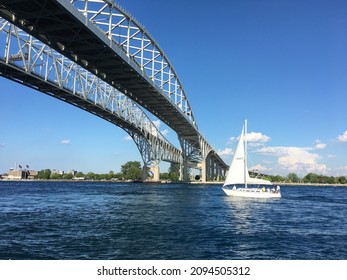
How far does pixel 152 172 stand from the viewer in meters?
134

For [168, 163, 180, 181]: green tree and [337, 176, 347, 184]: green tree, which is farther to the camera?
[337, 176, 347, 184]: green tree

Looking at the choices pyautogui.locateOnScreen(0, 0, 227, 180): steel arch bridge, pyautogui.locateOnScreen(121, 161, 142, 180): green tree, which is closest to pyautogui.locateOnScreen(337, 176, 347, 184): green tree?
pyautogui.locateOnScreen(121, 161, 142, 180): green tree

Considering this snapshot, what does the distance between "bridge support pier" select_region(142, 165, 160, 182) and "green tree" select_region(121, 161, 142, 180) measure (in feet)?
104

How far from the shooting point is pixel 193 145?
127 meters

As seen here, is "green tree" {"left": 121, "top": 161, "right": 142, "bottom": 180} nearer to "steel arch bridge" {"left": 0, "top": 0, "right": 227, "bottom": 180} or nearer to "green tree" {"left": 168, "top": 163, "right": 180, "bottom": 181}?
"green tree" {"left": 168, "top": 163, "right": 180, "bottom": 181}

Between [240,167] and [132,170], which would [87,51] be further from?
[132,170]

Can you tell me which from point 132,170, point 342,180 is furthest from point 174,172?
point 342,180

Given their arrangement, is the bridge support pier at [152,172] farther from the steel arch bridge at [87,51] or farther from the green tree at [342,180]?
the green tree at [342,180]

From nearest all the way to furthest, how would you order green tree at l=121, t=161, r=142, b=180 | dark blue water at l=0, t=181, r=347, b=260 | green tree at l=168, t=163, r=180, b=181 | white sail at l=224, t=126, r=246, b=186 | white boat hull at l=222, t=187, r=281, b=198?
dark blue water at l=0, t=181, r=347, b=260 → white boat hull at l=222, t=187, r=281, b=198 → white sail at l=224, t=126, r=246, b=186 → green tree at l=121, t=161, r=142, b=180 → green tree at l=168, t=163, r=180, b=181

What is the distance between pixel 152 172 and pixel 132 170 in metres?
40.1

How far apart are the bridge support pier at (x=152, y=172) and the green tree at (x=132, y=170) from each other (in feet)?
104

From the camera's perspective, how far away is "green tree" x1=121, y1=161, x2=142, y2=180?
552 ft

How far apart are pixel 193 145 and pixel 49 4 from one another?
3936 inches
